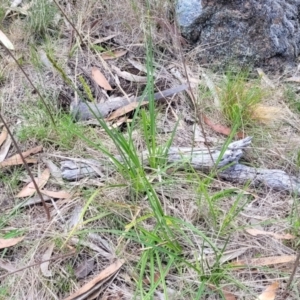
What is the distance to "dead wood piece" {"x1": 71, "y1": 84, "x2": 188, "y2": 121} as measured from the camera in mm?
1901

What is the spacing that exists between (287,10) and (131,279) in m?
1.46

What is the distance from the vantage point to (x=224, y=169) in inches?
64.8

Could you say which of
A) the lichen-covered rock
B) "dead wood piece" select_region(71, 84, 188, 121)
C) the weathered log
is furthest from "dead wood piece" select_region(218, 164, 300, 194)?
the lichen-covered rock

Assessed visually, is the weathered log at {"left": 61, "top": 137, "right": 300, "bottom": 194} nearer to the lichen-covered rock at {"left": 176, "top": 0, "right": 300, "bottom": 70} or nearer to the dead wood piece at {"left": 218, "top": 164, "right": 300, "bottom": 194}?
the dead wood piece at {"left": 218, "top": 164, "right": 300, "bottom": 194}

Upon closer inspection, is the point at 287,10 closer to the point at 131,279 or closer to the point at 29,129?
the point at 29,129

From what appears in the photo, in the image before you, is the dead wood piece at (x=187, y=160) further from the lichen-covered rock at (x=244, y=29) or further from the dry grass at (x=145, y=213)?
the lichen-covered rock at (x=244, y=29)

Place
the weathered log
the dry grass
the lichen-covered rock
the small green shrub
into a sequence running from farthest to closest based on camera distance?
the lichen-covered rock → the small green shrub → the weathered log → the dry grass

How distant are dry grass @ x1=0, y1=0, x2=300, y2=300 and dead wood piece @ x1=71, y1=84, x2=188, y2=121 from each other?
0.04 m

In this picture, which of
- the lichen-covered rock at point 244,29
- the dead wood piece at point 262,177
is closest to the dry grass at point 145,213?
the dead wood piece at point 262,177

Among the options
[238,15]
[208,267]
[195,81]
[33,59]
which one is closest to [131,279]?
[208,267]

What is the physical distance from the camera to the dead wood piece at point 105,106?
6.24ft

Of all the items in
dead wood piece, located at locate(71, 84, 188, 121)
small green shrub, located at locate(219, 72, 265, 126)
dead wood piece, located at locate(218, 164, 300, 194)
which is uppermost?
dead wood piece, located at locate(71, 84, 188, 121)

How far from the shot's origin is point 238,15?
2154 mm

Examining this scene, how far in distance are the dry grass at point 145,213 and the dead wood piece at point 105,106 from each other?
0.04 meters
